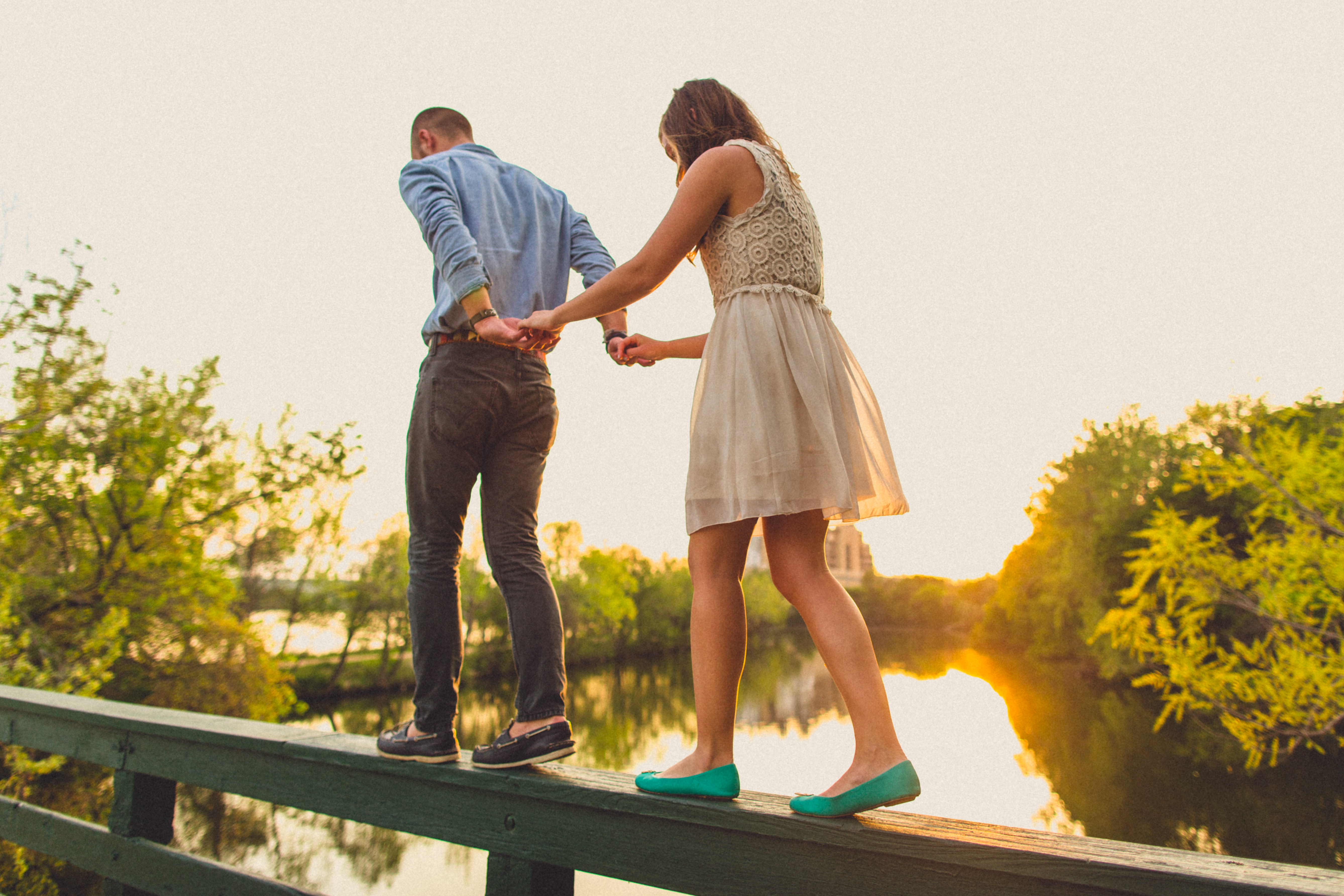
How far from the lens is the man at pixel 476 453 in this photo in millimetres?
1778

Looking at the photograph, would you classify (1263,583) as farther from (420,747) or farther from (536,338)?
(420,747)

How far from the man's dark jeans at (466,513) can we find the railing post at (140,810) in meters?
0.90

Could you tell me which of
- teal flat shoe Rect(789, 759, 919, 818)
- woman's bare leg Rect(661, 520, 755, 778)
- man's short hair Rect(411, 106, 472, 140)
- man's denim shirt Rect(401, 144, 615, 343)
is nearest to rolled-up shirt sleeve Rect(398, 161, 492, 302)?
man's denim shirt Rect(401, 144, 615, 343)

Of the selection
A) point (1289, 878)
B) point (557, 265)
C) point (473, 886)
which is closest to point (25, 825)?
point (557, 265)

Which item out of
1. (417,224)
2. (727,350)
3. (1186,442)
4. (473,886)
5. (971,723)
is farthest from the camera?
(971,723)

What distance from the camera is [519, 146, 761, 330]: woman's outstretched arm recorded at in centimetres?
154

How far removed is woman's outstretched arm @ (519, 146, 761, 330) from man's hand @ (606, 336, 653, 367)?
0.28 meters

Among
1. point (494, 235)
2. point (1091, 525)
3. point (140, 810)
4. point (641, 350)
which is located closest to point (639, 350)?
point (641, 350)

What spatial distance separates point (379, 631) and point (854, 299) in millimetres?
24194

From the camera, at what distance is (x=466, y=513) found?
1.92 meters

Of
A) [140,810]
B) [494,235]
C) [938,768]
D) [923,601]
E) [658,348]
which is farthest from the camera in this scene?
[923,601]

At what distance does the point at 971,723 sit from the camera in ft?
84.8

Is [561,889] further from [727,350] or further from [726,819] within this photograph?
[727,350]

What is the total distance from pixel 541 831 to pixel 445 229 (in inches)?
52.9
